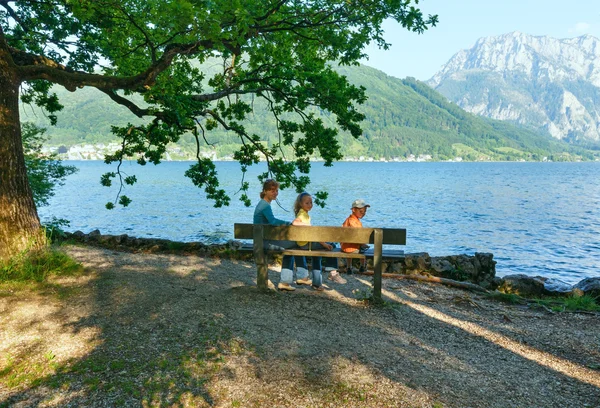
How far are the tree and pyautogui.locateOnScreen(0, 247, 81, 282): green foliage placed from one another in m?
0.24

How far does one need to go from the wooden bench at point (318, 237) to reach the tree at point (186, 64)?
10.7 feet

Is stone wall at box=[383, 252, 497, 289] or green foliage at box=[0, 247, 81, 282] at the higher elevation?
green foliage at box=[0, 247, 81, 282]

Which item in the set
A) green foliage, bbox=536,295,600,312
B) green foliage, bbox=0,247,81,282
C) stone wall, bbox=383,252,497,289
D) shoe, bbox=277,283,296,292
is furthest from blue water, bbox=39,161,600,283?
green foliage, bbox=0,247,81,282

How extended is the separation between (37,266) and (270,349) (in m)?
4.75

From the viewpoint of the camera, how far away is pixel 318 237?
7.28m

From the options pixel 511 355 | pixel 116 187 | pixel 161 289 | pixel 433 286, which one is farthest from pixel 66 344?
pixel 116 187

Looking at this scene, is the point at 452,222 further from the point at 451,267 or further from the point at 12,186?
the point at 12,186

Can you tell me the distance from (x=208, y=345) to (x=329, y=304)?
8.46 feet

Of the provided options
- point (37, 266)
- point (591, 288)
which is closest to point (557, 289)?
point (591, 288)

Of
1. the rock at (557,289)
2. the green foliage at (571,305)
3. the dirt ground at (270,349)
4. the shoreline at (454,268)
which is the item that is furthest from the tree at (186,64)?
the rock at (557,289)

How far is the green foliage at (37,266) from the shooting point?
7.34 m

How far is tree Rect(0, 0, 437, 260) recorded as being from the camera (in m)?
7.76

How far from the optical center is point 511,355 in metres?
6.01

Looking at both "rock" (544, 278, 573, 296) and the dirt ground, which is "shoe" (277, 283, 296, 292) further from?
"rock" (544, 278, 573, 296)
